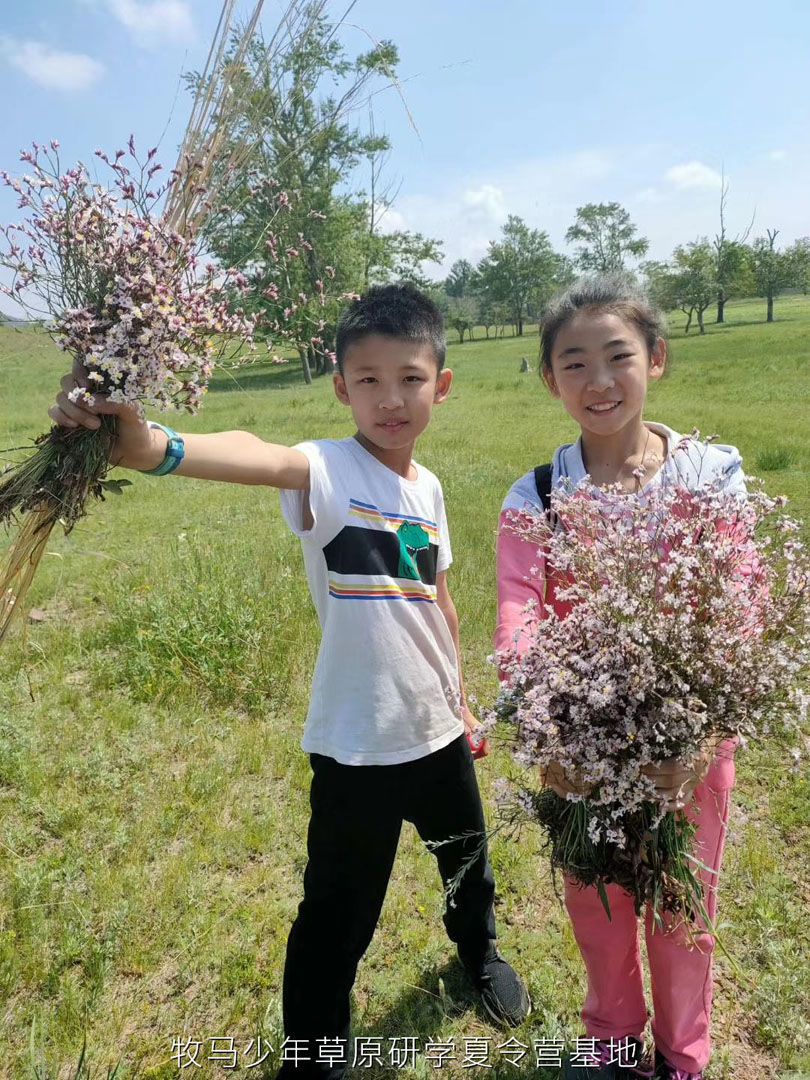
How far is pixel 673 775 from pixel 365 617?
1.03 metres

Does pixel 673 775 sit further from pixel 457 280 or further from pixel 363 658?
pixel 457 280

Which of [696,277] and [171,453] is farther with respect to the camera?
[696,277]

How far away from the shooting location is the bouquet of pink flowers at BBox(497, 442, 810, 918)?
5.09ft

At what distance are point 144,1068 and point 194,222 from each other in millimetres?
3029

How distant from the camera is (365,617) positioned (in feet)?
7.29

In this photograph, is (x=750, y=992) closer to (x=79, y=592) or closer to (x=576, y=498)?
(x=576, y=498)

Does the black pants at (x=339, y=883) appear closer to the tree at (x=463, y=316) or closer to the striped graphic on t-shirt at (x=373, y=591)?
the striped graphic on t-shirt at (x=373, y=591)

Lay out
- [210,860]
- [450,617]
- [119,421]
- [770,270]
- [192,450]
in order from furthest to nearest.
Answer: [770,270] → [210,860] → [450,617] → [192,450] → [119,421]

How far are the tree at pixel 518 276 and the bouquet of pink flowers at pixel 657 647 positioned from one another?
8203 cm

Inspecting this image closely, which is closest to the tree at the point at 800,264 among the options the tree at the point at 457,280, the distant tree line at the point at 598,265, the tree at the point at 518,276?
the distant tree line at the point at 598,265

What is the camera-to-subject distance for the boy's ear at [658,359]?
7.84ft

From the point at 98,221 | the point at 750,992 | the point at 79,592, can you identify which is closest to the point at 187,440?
the point at 98,221

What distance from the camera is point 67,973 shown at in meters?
2.84

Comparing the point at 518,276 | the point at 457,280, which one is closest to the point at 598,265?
the point at 518,276
